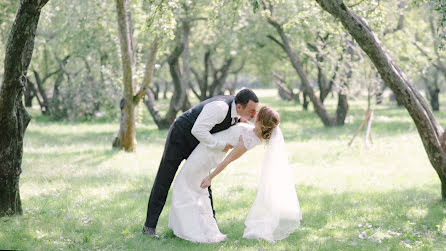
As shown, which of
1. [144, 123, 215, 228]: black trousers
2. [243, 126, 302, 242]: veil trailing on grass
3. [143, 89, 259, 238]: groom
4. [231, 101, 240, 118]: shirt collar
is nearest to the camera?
[143, 89, 259, 238]: groom

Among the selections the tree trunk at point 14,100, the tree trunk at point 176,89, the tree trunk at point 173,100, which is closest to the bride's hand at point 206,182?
the tree trunk at point 14,100

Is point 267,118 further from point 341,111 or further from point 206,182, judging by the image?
point 341,111

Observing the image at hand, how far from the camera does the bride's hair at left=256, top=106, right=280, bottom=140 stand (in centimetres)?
678

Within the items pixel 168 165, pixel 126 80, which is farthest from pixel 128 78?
pixel 168 165

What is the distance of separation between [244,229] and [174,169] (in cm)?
145

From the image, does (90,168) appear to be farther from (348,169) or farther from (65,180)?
(348,169)

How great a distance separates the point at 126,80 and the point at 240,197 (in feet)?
20.8

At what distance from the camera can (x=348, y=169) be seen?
45.7ft

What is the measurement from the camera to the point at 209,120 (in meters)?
6.81

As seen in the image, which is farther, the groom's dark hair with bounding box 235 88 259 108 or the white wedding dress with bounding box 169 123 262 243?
the white wedding dress with bounding box 169 123 262 243

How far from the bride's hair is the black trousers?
1.10 m

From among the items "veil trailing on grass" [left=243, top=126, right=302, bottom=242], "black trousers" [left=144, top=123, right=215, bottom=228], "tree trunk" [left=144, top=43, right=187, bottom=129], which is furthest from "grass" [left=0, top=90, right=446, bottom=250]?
"tree trunk" [left=144, top=43, right=187, bottom=129]

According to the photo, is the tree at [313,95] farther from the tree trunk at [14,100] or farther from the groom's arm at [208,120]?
the groom's arm at [208,120]

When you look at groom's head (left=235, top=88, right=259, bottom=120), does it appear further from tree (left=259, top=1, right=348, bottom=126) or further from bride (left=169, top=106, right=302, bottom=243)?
tree (left=259, top=1, right=348, bottom=126)
